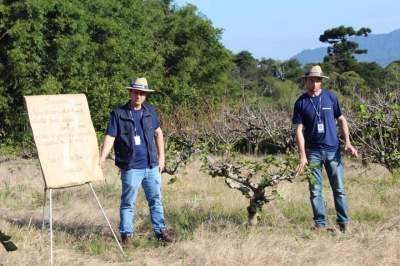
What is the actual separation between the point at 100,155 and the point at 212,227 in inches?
56.1

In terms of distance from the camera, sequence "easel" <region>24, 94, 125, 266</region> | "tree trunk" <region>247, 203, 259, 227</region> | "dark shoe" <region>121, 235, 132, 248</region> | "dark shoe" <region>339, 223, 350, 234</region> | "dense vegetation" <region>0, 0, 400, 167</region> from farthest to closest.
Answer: "dense vegetation" <region>0, 0, 400, 167</region>, "tree trunk" <region>247, 203, 259, 227</region>, "dark shoe" <region>339, 223, 350, 234</region>, "dark shoe" <region>121, 235, 132, 248</region>, "easel" <region>24, 94, 125, 266</region>

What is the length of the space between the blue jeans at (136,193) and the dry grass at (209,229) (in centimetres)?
24

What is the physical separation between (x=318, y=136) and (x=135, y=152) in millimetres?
1823

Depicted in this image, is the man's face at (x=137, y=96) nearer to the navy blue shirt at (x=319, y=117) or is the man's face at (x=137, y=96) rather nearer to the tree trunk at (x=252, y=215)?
the navy blue shirt at (x=319, y=117)

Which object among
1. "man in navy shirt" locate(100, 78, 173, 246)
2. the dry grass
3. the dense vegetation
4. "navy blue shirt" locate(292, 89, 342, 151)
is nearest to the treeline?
the dense vegetation

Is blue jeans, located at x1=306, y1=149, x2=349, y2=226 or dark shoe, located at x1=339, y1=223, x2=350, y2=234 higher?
blue jeans, located at x1=306, y1=149, x2=349, y2=226

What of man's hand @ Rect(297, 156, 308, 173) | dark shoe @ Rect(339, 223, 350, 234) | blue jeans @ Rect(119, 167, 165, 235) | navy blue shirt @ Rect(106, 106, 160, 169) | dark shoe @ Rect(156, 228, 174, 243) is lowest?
dark shoe @ Rect(339, 223, 350, 234)

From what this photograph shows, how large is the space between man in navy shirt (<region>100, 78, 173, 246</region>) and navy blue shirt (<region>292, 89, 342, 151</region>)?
151cm

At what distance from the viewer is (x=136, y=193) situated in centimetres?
566

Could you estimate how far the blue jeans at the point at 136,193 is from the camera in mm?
5586

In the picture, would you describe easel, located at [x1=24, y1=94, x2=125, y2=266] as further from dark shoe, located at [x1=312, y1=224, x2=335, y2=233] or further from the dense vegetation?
the dense vegetation

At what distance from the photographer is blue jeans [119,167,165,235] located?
5.59 metres

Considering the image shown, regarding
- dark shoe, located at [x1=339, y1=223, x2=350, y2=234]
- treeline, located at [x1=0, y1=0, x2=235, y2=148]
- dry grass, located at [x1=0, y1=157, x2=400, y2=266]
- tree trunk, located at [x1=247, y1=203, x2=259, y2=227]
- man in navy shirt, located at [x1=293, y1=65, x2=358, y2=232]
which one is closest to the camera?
dry grass, located at [x1=0, y1=157, x2=400, y2=266]

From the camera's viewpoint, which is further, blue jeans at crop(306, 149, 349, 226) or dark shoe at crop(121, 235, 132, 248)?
blue jeans at crop(306, 149, 349, 226)
